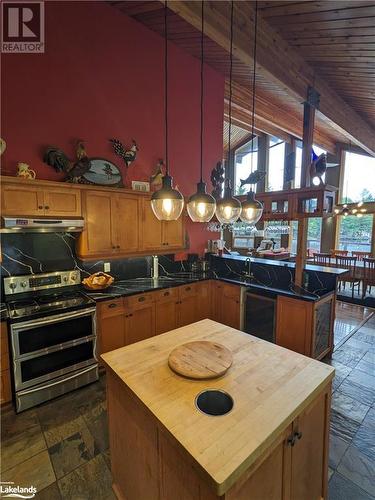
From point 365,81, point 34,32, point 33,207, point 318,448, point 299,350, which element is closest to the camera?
point 318,448

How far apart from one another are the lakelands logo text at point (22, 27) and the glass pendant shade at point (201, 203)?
2.67 meters

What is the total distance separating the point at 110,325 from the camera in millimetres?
2857

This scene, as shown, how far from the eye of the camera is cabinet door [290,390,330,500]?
125cm

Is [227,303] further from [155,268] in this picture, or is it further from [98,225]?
[98,225]

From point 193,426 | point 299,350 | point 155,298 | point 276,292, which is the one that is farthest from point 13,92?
point 299,350

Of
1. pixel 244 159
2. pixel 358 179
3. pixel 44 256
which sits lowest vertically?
pixel 44 256

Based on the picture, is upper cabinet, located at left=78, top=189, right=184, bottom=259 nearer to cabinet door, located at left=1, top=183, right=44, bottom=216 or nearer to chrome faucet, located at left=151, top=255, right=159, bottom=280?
chrome faucet, located at left=151, top=255, right=159, bottom=280

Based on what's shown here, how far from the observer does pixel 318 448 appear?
141 centimetres

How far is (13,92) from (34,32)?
753 mm

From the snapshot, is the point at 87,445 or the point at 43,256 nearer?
the point at 87,445

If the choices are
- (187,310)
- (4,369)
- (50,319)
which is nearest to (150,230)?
(187,310)

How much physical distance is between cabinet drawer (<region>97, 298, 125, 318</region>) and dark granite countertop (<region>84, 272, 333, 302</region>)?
63 millimetres

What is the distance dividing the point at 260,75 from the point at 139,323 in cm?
420

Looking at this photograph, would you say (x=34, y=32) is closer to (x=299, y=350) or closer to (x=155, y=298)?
(x=155, y=298)
